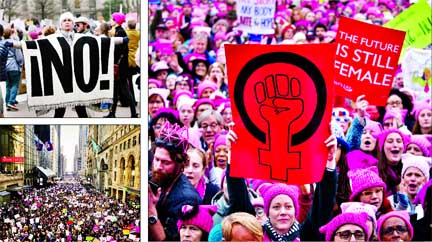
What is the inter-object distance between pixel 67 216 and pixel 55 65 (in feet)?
2.31

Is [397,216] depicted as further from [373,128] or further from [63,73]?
[63,73]

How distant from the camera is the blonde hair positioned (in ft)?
12.5

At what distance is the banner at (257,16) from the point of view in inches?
259

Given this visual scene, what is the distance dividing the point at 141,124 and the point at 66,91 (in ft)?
1.32

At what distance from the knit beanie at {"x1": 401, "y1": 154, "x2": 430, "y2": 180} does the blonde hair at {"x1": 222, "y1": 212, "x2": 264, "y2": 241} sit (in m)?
1.21

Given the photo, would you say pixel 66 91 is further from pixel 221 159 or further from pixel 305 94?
pixel 221 159

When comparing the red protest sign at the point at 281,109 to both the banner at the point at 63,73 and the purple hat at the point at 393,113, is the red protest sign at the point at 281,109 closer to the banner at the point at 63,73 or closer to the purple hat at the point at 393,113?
the banner at the point at 63,73

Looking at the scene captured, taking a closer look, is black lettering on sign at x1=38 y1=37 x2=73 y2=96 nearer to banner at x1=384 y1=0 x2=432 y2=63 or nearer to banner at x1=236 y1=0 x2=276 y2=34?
banner at x1=384 y1=0 x2=432 y2=63

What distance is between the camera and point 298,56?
3.45 metres

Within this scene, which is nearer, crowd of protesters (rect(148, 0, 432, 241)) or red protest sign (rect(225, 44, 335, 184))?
red protest sign (rect(225, 44, 335, 184))

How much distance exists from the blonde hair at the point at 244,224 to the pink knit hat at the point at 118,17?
1.29m

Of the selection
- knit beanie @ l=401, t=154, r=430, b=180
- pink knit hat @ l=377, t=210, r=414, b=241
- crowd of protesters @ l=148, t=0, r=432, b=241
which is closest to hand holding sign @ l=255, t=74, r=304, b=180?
crowd of protesters @ l=148, t=0, r=432, b=241

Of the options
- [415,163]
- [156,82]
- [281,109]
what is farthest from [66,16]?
[156,82]

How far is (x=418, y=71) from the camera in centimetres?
630
